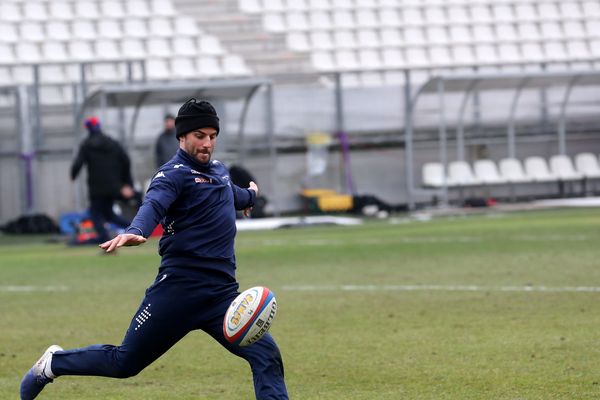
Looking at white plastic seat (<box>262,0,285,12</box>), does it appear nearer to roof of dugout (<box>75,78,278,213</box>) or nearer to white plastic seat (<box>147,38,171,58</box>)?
white plastic seat (<box>147,38,171,58</box>)

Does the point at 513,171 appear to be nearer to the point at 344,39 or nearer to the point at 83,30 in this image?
the point at 344,39

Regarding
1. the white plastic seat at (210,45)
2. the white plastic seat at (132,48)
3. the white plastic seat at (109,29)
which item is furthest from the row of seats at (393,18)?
the white plastic seat at (109,29)

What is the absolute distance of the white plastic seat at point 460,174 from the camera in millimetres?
29922

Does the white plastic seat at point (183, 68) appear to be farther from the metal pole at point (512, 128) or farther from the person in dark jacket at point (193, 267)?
the person in dark jacket at point (193, 267)

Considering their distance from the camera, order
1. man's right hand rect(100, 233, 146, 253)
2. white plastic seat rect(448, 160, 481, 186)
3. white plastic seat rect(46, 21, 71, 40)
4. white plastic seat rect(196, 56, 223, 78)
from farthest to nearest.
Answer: white plastic seat rect(196, 56, 223, 78) → white plastic seat rect(46, 21, 71, 40) → white plastic seat rect(448, 160, 481, 186) → man's right hand rect(100, 233, 146, 253)

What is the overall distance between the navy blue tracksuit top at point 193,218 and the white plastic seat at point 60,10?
83.1 feet

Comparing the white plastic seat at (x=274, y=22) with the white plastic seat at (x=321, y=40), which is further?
the white plastic seat at (x=321, y=40)


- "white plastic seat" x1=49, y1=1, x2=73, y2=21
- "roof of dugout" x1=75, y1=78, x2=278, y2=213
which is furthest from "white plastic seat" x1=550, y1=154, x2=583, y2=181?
"white plastic seat" x1=49, y1=1, x2=73, y2=21

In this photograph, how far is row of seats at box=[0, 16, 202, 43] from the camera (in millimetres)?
30312

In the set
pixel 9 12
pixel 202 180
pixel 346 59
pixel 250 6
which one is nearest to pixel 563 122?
pixel 346 59

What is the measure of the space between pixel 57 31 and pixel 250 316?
25.8 m

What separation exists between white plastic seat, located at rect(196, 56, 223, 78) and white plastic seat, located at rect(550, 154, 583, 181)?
8647 millimetres

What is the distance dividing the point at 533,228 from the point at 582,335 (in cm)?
1159

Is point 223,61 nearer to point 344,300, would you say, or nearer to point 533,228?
point 533,228
